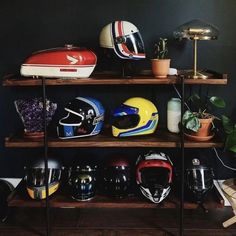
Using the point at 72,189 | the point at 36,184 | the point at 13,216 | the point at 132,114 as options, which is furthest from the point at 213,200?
the point at 13,216

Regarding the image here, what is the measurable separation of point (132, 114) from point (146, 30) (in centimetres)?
58

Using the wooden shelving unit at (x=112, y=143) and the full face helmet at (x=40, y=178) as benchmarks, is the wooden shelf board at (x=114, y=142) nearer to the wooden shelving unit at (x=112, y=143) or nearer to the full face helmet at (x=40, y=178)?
the wooden shelving unit at (x=112, y=143)

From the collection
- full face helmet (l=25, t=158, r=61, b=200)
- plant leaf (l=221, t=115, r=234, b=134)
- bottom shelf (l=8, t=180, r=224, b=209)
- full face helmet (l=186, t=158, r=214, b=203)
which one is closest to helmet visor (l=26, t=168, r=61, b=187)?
full face helmet (l=25, t=158, r=61, b=200)

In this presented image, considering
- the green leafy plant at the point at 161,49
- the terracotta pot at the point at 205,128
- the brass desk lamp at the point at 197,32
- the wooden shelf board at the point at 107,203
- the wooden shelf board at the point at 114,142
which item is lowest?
the wooden shelf board at the point at 107,203

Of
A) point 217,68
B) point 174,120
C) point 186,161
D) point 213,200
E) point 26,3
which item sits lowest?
point 213,200

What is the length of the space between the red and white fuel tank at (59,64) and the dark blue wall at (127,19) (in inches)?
12.6

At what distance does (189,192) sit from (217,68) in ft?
2.76

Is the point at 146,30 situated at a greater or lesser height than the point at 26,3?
lesser

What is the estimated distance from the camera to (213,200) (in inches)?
94.0

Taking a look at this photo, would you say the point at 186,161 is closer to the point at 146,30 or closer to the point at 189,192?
the point at 189,192

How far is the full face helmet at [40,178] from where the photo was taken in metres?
2.37

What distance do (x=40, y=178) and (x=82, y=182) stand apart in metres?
0.26

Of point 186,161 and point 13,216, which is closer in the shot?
point 186,161

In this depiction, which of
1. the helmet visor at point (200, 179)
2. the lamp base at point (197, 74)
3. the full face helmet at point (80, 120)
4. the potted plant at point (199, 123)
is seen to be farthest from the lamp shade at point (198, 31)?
the helmet visor at point (200, 179)
